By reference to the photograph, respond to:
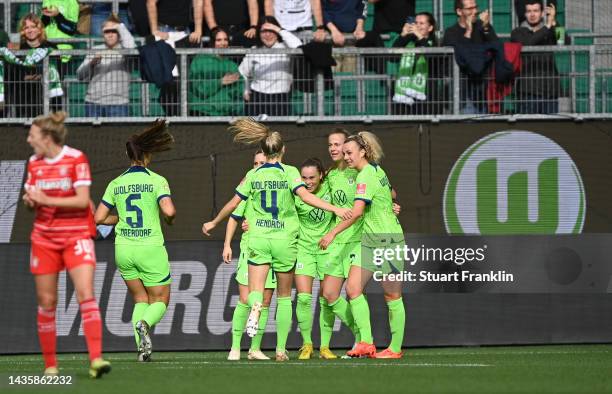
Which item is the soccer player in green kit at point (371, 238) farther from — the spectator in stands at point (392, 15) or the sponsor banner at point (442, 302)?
the spectator in stands at point (392, 15)

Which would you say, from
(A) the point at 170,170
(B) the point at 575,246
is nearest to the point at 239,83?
(A) the point at 170,170

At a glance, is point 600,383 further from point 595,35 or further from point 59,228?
point 595,35

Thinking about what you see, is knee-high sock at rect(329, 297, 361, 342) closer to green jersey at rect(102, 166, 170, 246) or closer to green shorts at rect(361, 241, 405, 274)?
green shorts at rect(361, 241, 405, 274)

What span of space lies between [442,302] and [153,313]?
194 inches

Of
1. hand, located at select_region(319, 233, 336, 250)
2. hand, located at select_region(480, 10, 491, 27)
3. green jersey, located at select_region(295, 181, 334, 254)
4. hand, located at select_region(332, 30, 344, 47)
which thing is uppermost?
hand, located at select_region(480, 10, 491, 27)

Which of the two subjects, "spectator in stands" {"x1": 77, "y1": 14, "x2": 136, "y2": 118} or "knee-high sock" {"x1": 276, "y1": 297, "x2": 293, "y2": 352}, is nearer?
"knee-high sock" {"x1": 276, "y1": 297, "x2": 293, "y2": 352}

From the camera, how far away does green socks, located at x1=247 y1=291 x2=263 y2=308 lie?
1236 centimetres

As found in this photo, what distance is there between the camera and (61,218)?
9391mm

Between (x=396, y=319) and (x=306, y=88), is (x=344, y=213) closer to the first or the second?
(x=396, y=319)

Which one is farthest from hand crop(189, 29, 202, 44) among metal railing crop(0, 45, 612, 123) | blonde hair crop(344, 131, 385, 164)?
blonde hair crop(344, 131, 385, 164)

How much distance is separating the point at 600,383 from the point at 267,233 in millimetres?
4362

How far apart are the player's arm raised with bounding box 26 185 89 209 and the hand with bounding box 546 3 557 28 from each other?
35.0 ft

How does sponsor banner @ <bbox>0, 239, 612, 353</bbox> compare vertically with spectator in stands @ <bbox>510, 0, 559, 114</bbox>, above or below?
below

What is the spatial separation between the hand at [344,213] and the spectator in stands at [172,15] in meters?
6.56
